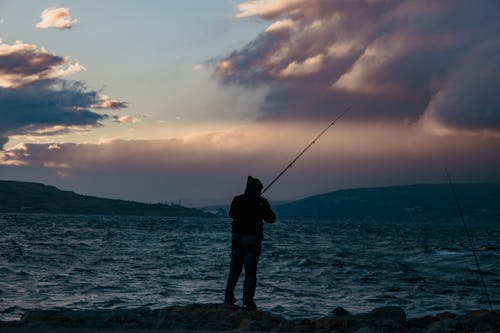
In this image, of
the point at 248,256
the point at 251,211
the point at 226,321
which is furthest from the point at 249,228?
the point at 226,321

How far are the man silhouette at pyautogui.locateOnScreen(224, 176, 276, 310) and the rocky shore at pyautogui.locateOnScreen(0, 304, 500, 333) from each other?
48cm

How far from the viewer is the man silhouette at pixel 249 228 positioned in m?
8.80

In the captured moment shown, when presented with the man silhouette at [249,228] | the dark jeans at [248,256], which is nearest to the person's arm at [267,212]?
the man silhouette at [249,228]

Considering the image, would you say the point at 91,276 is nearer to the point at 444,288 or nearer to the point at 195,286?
the point at 195,286

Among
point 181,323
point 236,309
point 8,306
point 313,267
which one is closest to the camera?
point 181,323

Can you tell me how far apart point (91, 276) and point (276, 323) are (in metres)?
10.4

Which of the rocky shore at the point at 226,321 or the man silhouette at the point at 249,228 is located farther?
the man silhouette at the point at 249,228

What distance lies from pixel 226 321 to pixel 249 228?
1350mm

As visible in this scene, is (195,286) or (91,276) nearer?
(195,286)

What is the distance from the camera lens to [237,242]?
8.91 m

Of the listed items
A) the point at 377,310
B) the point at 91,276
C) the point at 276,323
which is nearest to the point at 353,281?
the point at 91,276

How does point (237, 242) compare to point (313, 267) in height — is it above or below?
above

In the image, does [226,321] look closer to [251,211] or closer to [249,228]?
[249,228]

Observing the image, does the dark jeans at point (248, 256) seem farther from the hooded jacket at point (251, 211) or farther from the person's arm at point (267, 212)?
the person's arm at point (267, 212)
